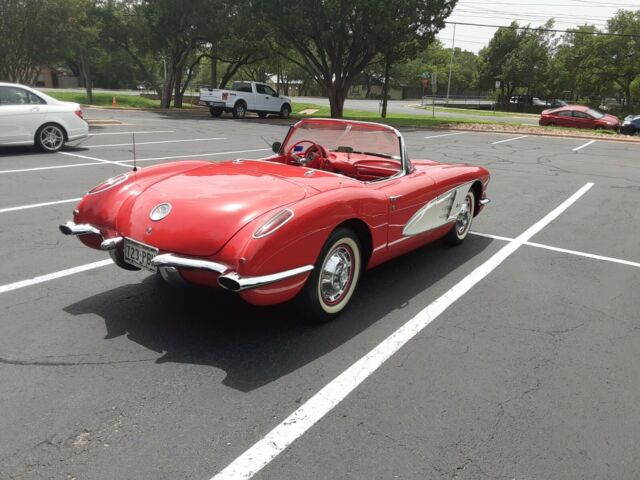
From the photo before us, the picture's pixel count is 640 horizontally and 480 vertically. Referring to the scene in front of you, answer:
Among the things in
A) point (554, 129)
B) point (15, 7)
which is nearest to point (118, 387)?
point (15, 7)

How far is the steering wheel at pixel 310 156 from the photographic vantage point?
454 cm

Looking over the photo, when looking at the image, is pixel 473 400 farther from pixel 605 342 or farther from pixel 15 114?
pixel 15 114

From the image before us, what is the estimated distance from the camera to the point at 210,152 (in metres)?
12.6

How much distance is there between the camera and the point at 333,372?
3027 millimetres

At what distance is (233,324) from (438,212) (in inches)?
87.7

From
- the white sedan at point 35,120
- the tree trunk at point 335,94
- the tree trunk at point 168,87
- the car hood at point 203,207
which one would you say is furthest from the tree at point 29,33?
the car hood at point 203,207

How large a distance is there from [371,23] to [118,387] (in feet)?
77.5

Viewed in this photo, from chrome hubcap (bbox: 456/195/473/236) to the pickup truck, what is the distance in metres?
21.4

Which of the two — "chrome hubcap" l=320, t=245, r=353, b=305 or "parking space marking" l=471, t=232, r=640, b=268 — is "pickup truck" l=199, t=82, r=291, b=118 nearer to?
"parking space marking" l=471, t=232, r=640, b=268

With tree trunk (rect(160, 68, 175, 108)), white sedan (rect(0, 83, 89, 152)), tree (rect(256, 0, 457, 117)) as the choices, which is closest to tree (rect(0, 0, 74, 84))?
white sedan (rect(0, 83, 89, 152))

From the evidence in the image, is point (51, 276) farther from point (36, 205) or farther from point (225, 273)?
point (36, 205)

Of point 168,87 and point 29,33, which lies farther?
point 168,87

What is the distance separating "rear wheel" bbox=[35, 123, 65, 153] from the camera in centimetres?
1087

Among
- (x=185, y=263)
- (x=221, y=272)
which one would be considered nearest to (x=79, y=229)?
(x=185, y=263)
